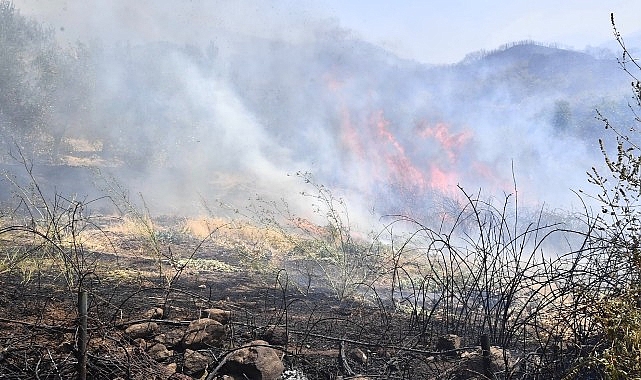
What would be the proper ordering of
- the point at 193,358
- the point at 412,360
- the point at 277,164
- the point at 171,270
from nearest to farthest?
the point at 193,358 < the point at 412,360 < the point at 171,270 < the point at 277,164

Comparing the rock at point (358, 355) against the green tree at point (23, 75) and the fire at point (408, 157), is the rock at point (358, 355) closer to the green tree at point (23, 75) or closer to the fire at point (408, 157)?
the fire at point (408, 157)

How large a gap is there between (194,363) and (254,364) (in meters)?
0.63

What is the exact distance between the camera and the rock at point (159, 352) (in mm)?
3943

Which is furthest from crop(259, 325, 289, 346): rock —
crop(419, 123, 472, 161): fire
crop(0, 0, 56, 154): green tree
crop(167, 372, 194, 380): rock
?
crop(0, 0, 56, 154): green tree

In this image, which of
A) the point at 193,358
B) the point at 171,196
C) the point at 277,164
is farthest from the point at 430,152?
the point at 193,358

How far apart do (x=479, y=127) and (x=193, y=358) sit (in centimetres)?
2400

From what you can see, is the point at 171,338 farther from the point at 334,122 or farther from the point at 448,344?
the point at 334,122

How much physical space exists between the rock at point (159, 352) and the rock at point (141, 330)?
0.23 metres

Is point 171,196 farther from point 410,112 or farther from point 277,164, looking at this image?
point 410,112

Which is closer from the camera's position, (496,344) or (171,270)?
(496,344)

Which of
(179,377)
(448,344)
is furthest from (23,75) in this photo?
(448,344)

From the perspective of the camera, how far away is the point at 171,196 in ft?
73.0

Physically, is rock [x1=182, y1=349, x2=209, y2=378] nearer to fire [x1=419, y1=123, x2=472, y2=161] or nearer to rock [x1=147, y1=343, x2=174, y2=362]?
rock [x1=147, y1=343, x2=174, y2=362]

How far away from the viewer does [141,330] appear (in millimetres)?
4266
